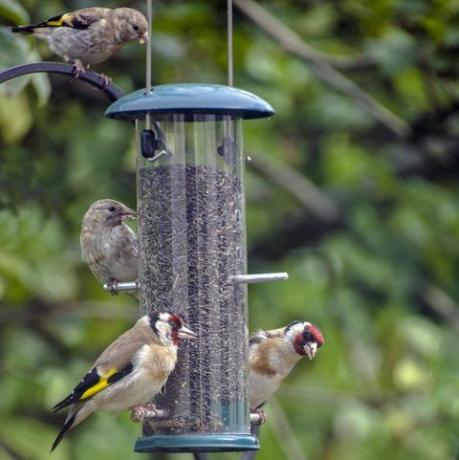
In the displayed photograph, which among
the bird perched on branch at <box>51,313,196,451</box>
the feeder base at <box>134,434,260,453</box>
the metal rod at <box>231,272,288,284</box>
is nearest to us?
the feeder base at <box>134,434,260,453</box>

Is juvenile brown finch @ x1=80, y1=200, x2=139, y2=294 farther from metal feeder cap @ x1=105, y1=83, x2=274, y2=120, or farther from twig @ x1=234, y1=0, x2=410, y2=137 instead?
twig @ x1=234, y1=0, x2=410, y2=137

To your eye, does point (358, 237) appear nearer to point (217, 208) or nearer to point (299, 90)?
point (299, 90)

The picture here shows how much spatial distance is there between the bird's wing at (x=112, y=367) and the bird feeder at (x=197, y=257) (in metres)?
0.24

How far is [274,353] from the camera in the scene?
413 inches

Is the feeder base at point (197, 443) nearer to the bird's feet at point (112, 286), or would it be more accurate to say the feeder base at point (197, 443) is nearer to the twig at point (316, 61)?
the bird's feet at point (112, 286)

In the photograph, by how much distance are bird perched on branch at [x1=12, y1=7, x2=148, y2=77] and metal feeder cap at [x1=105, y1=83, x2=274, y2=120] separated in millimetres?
852

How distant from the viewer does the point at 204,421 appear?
9.78 m

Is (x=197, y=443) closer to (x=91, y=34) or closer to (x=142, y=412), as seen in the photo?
(x=142, y=412)

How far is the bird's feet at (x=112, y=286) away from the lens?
1016 centimetres

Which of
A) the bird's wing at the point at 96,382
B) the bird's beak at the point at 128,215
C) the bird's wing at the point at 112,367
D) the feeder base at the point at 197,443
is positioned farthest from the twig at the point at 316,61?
the feeder base at the point at 197,443

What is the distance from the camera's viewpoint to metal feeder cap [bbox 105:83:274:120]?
9320 mm

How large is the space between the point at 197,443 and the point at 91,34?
230cm

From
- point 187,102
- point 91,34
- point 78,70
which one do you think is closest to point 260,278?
point 187,102

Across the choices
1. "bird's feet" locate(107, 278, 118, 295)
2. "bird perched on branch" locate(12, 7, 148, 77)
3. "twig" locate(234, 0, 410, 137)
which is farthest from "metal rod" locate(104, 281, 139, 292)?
"twig" locate(234, 0, 410, 137)
